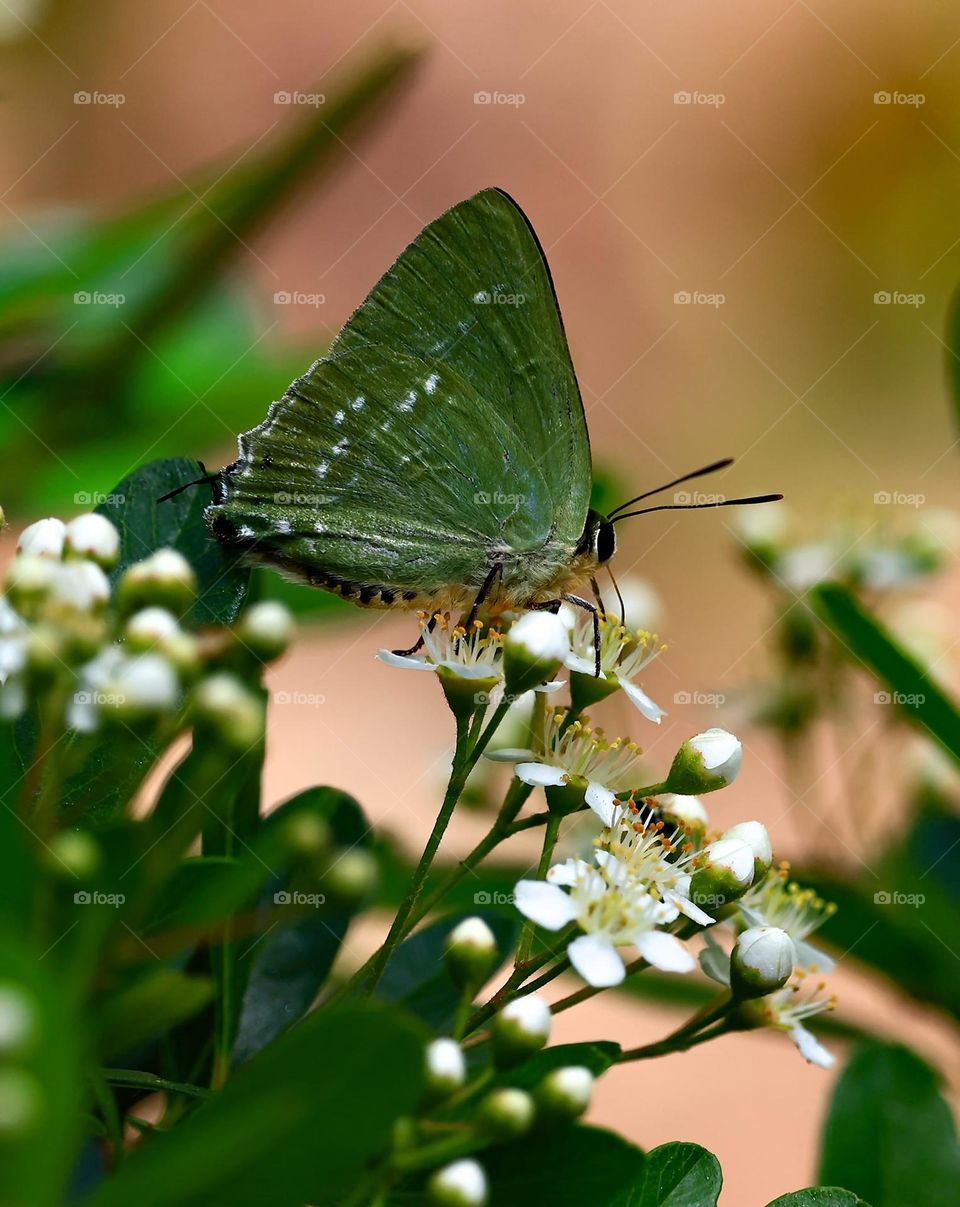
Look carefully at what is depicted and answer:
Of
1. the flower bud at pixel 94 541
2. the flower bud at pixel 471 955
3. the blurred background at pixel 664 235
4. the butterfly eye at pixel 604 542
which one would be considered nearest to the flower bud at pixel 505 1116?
the flower bud at pixel 471 955

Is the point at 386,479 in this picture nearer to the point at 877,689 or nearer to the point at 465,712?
the point at 465,712

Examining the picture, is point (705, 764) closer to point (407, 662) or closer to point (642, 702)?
point (642, 702)

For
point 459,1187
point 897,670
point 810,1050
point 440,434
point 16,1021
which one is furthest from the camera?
point 440,434

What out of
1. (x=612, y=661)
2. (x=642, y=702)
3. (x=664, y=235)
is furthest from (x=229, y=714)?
(x=664, y=235)

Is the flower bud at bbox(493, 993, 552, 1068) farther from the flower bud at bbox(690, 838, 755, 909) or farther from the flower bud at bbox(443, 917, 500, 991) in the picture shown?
the flower bud at bbox(690, 838, 755, 909)

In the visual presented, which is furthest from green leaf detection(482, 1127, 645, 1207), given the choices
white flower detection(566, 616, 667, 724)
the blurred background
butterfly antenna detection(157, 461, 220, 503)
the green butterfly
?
the blurred background

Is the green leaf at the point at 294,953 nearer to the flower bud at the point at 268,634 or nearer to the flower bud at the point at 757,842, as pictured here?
the flower bud at the point at 268,634
